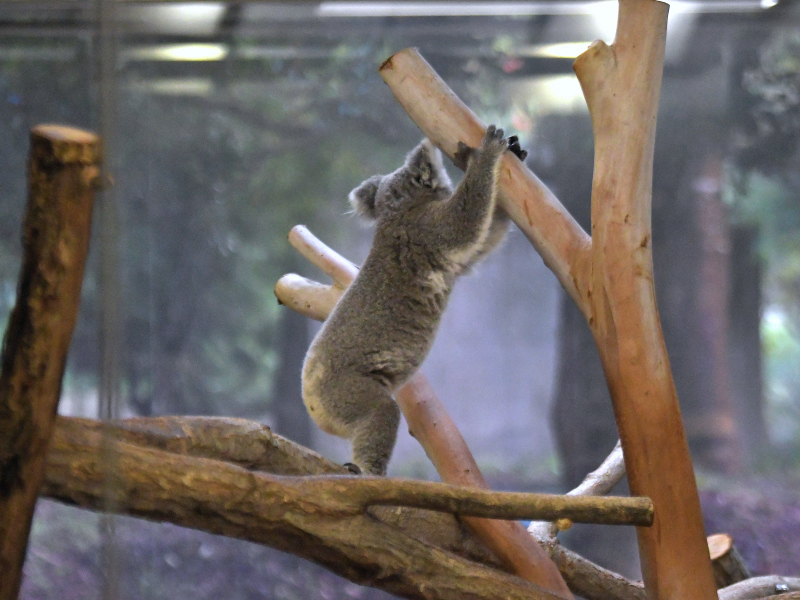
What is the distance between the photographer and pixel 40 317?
3.45 ft

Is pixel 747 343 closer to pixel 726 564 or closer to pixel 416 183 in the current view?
pixel 726 564

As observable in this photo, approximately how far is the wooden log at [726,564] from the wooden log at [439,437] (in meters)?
0.69

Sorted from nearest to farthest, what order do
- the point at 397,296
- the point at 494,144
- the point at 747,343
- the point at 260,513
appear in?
the point at 260,513, the point at 494,144, the point at 397,296, the point at 747,343

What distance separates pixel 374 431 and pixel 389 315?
369mm

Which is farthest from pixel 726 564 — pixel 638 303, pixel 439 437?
pixel 638 303

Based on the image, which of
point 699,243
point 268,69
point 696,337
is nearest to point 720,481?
point 696,337

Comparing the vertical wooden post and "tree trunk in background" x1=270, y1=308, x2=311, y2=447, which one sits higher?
"tree trunk in background" x1=270, y1=308, x2=311, y2=447

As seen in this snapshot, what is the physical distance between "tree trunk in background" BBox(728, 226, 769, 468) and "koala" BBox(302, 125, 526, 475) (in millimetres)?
2104

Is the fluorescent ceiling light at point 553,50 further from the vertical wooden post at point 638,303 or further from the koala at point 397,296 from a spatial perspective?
the vertical wooden post at point 638,303

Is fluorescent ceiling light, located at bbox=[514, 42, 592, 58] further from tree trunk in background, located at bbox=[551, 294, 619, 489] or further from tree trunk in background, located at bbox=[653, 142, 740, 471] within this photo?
tree trunk in background, located at bbox=[551, 294, 619, 489]

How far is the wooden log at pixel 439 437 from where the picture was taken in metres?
1.93

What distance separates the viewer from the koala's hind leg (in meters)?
1.94

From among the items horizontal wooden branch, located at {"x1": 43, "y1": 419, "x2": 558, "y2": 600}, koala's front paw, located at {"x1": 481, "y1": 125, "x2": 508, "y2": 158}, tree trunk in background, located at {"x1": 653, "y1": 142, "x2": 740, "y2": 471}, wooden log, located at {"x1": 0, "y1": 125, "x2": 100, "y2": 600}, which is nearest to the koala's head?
koala's front paw, located at {"x1": 481, "y1": 125, "x2": 508, "y2": 158}

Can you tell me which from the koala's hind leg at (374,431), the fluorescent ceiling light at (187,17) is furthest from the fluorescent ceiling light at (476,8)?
the koala's hind leg at (374,431)
